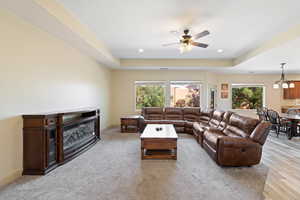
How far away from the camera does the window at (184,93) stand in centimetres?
819

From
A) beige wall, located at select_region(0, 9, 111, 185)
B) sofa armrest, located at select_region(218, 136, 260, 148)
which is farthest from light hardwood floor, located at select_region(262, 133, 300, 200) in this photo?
beige wall, located at select_region(0, 9, 111, 185)

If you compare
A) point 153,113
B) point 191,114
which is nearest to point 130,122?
point 153,113

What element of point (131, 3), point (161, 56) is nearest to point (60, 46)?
point (131, 3)

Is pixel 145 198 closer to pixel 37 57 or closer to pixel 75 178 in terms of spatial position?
pixel 75 178

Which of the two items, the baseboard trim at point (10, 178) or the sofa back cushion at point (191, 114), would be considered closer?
the baseboard trim at point (10, 178)

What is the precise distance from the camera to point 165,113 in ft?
22.7

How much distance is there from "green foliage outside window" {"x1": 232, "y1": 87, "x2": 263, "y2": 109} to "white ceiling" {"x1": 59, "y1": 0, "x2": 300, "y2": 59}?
4.19 metres

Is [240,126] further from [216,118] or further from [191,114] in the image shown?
[191,114]

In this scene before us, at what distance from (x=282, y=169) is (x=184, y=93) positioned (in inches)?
210

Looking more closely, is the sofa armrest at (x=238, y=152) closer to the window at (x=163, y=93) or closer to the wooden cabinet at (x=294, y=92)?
the window at (x=163, y=93)

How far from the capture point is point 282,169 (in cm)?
323

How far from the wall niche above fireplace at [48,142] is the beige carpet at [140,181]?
161mm

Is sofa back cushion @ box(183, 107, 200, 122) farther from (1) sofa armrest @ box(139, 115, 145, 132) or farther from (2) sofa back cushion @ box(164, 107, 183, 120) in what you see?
(1) sofa armrest @ box(139, 115, 145, 132)

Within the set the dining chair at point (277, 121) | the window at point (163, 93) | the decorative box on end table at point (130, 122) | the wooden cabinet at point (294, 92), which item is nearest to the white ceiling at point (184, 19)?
the dining chair at point (277, 121)
